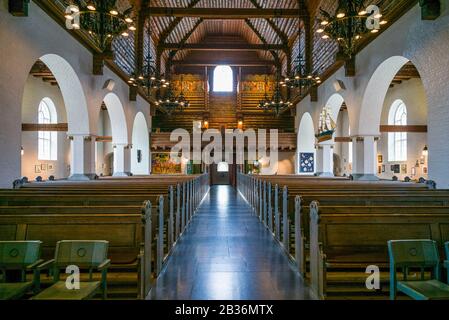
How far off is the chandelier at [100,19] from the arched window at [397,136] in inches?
536

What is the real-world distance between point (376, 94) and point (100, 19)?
844cm

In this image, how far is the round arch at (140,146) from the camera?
1878 cm

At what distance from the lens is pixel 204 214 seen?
10125 mm

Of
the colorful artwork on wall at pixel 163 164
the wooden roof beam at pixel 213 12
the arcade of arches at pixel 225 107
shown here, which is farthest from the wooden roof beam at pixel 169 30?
the colorful artwork on wall at pixel 163 164

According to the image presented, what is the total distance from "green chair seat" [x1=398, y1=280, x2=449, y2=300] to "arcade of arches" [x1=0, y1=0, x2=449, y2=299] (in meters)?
1.01

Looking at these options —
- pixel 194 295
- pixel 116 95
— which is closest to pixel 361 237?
pixel 194 295

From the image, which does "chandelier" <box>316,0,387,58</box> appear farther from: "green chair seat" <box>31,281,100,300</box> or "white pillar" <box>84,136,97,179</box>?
"white pillar" <box>84,136,97,179</box>

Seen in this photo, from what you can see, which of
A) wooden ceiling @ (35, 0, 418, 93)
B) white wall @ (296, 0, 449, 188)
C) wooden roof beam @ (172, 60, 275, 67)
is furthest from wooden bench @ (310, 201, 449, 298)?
wooden roof beam @ (172, 60, 275, 67)

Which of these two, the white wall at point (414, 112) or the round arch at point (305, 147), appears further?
the round arch at point (305, 147)

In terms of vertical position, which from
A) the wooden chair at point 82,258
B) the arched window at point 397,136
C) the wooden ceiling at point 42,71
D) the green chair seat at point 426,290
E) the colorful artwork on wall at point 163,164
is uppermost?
the wooden ceiling at point 42,71

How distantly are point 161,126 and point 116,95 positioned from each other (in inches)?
405

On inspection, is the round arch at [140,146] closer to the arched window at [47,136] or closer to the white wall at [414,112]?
the arched window at [47,136]

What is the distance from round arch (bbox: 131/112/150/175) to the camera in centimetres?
1878
